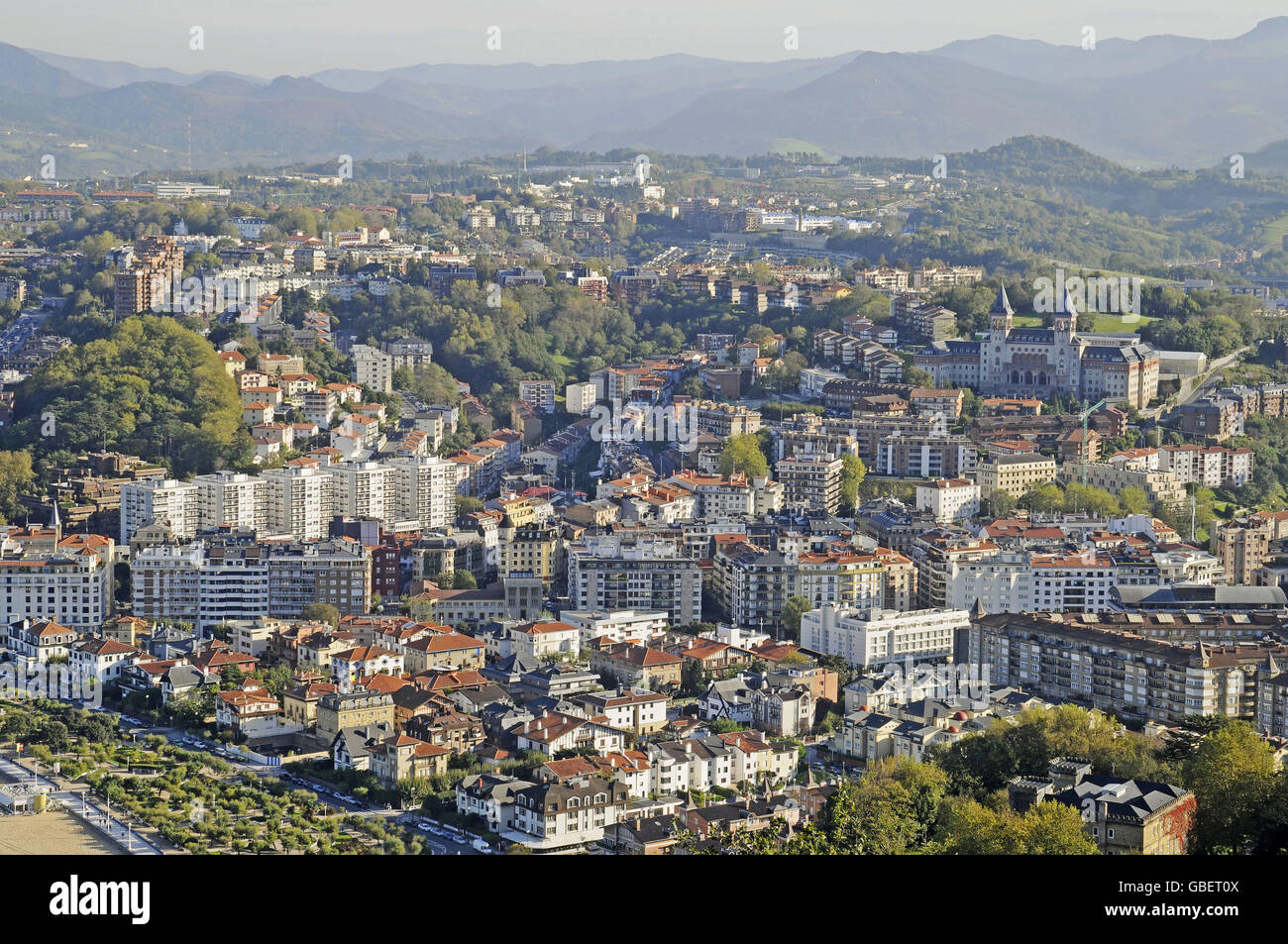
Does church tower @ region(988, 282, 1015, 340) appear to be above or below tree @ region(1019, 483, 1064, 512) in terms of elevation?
above

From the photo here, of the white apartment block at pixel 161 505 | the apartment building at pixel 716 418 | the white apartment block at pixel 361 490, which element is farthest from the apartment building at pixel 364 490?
the apartment building at pixel 716 418

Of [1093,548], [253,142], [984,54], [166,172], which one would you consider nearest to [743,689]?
[1093,548]

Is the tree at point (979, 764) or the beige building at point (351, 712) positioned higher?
the tree at point (979, 764)

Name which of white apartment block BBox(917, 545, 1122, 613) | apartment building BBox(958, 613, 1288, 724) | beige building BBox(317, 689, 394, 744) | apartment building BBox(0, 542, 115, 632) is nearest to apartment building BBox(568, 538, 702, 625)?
white apartment block BBox(917, 545, 1122, 613)

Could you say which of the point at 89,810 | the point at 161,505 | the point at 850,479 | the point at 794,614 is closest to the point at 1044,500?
the point at 850,479

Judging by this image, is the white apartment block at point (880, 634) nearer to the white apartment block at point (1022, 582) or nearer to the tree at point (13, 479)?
→ the white apartment block at point (1022, 582)

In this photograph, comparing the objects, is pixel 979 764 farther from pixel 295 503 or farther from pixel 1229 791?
pixel 295 503

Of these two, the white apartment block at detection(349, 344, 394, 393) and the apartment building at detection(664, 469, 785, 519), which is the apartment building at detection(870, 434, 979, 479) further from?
the white apartment block at detection(349, 344, 394, 393)
